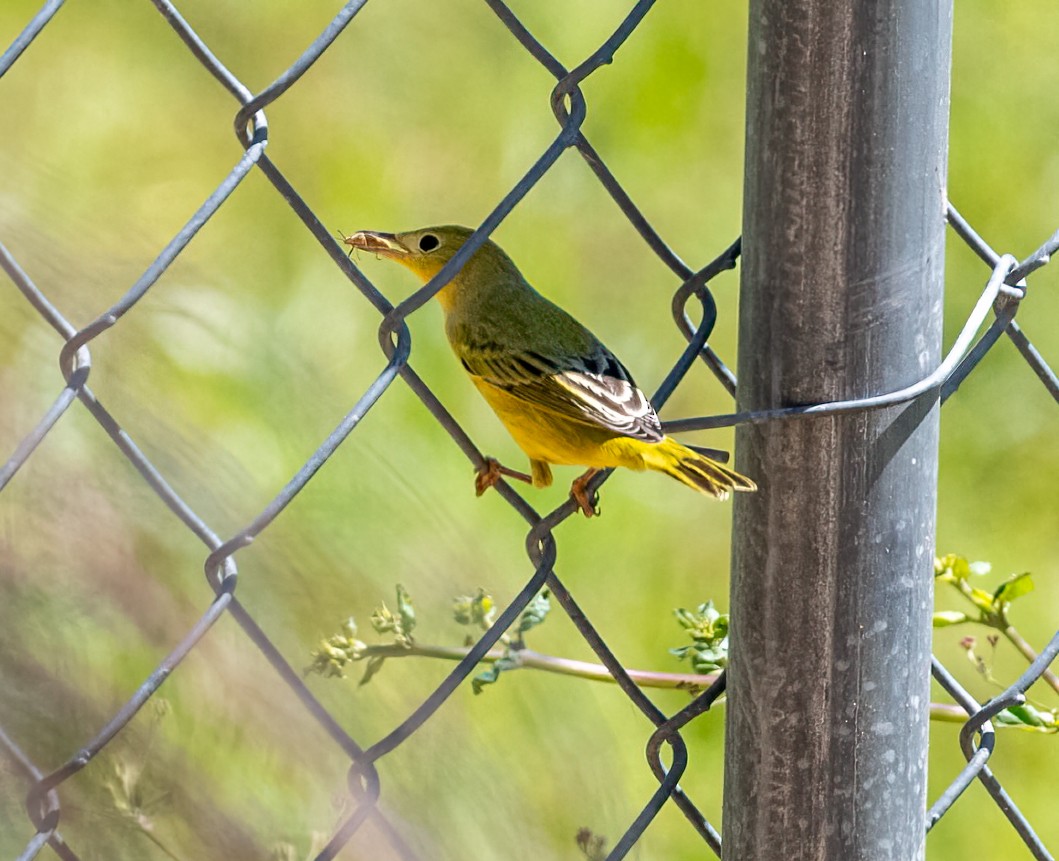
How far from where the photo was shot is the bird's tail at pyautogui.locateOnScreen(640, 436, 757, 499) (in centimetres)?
177

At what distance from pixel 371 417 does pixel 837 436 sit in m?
0.62

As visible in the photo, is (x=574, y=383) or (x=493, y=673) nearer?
(x=493, y=673)

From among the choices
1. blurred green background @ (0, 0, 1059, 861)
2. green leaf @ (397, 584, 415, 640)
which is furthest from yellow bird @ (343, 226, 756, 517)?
green leaf @ (397, 584, 415, 640)

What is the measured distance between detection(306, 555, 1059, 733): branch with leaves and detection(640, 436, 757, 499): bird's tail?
0.56 ft

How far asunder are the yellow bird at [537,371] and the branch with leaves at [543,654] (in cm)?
29

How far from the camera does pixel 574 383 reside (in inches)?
103

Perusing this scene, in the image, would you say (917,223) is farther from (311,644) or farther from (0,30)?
(0,30)

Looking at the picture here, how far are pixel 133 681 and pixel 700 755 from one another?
10.4 ft

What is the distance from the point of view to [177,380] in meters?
0.82

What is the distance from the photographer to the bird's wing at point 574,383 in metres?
2.40

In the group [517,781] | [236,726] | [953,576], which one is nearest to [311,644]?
[236,726]

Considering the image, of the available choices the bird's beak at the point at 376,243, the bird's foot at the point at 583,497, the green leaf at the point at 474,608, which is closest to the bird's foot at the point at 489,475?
the bird's foot at the point at 583,497

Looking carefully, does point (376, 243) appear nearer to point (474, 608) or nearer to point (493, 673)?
point (493, 673)

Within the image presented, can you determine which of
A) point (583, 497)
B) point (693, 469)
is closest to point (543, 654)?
point (583, 497)
